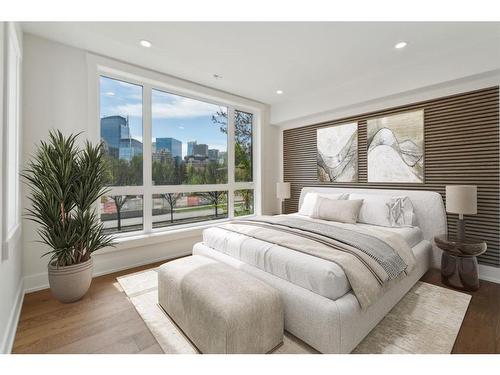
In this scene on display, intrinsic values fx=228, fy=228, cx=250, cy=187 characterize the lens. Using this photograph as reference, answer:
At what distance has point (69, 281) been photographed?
2.14 meters

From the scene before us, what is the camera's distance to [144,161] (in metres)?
3.35

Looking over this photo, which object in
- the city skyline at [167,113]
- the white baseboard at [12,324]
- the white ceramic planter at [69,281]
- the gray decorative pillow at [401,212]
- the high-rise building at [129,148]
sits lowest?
the white baseboard at [12,324]

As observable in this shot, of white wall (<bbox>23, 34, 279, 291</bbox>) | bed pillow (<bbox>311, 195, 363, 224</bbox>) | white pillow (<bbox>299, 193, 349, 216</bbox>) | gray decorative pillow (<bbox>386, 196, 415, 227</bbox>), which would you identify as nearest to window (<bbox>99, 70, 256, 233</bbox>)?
white wall (<bbox>23, 34, 279, 291</bbox>)

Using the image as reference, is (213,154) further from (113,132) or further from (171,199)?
(113,132)

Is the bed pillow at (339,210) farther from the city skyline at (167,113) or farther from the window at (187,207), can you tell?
the city skyline at (167,113)

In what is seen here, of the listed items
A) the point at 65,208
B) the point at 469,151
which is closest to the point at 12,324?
the point at 65,208

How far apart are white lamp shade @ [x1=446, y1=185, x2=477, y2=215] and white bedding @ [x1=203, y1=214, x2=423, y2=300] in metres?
0.55

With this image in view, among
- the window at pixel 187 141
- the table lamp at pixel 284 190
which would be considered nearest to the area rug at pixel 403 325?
the window at pixel 187 141

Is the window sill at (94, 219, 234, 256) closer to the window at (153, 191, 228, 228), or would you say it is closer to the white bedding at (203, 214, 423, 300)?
the window at (153, 191, 228, 228)

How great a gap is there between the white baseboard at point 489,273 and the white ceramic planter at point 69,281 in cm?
439

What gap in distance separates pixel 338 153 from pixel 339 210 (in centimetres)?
128

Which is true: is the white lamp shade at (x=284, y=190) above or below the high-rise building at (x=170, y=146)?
below

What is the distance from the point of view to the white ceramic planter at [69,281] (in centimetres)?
212
